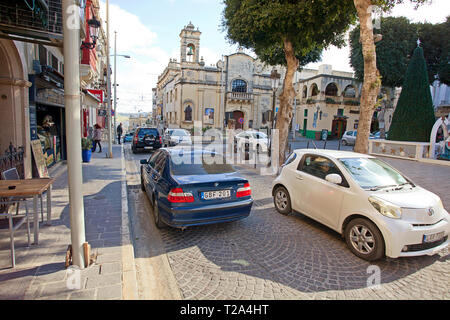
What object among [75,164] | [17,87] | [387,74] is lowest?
[75,164]

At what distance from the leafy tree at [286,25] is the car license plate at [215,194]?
25.6 ft

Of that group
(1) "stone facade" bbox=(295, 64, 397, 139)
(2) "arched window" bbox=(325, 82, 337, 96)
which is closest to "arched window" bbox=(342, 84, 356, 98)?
(1) "stone facade" bbox=(295, 64, 397, 139)

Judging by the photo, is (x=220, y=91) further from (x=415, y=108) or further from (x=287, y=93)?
(x=287, y=93)

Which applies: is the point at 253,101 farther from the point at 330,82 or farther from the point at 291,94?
the point at 291,94

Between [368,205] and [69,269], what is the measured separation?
14.3 ft

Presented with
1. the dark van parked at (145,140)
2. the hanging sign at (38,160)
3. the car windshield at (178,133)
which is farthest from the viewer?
the car windshield at (178,133)

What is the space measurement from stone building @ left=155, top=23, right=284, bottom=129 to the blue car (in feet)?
108

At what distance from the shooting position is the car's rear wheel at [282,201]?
6000 millimetres

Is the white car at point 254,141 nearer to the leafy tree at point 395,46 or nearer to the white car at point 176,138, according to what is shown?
the white car at point 176,138

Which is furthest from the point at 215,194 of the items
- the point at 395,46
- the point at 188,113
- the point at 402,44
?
the point at 188,113

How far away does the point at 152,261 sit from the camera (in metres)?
4.05

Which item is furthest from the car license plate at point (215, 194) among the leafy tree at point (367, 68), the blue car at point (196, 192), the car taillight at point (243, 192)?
the leafy tree at point (367, 68)

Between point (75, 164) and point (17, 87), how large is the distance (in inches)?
212
